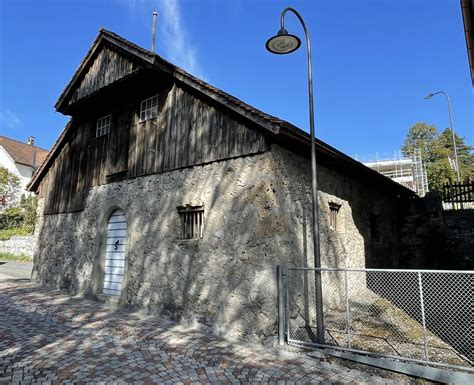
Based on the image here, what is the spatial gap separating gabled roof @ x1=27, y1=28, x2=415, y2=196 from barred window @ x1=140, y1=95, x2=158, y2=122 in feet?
3.40

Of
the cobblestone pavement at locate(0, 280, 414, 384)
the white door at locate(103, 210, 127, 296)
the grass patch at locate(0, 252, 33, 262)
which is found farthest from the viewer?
the grass patch at locate(0, 252, 33, 262)

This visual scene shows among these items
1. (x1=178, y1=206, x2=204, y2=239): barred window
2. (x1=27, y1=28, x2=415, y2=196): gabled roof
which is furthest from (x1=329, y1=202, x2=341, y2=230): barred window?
(x1=178, y1=206, x2=204, y2=239): barred window

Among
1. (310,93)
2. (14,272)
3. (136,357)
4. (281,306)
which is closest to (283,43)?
(310,93)

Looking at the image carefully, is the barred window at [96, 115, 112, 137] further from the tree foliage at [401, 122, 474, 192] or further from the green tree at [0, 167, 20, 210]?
the tree foliage at [401, 122, 474, 192]

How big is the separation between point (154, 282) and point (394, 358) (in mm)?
5532

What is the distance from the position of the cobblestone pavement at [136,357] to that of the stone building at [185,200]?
0.71 m

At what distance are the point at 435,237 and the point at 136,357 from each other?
40.8ft

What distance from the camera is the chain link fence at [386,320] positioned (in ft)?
17.0

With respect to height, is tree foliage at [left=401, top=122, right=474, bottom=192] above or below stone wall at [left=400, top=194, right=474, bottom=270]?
above

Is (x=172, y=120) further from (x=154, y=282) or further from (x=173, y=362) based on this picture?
(x=173, y=362)

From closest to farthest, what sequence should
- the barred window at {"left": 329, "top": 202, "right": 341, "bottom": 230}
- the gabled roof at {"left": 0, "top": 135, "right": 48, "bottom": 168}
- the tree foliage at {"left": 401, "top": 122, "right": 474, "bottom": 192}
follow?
1. the barred window at {"left": 329, "top": 202, "right": 341, "bottom": 230}
2. the tree foliage at {"left": 401, "top": 122, "right": 474, "bottom": 192}
3. the gabled roof at {"left": 0, "top": 135, "right": 48, "bottom": 168}

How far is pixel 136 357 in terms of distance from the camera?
5.44 meters

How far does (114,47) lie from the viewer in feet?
33.4

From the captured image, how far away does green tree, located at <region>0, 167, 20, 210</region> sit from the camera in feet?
104
